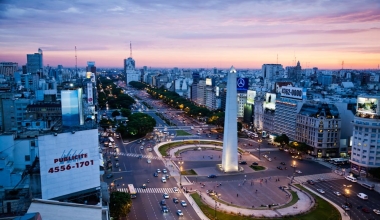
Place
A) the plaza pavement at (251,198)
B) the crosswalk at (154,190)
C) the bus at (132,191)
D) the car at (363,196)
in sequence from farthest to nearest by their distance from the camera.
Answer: the crosswalk at (154,190)
the bus at (132,191)
the car at (363,196)
the plaza pavement at (251,198)

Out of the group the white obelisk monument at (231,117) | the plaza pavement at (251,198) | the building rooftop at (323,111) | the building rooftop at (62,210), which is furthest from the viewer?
the building rooftop at (323,111)

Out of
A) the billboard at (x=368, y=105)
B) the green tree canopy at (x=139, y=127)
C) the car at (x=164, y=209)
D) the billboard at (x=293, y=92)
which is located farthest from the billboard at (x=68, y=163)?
the billboard at (x=293, y=92)

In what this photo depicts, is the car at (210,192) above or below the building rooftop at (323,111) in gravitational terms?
below

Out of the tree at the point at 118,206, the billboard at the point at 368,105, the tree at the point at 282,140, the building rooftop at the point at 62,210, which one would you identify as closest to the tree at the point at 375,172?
the billboard at the point at 368,105

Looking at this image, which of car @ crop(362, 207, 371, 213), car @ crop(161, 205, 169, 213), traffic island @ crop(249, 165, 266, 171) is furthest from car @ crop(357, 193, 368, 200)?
car @ crop(161, 205, 169, 213)

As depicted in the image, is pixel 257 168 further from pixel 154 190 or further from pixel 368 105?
pixel 368 105

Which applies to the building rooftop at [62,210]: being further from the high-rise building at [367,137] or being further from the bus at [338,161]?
the bus at [338,161]

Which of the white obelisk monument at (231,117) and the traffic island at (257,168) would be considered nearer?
the white obelisk monument at (231,117)

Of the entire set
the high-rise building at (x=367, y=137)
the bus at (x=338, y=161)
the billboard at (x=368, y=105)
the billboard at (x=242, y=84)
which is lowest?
the bus at (x=338, y=161)

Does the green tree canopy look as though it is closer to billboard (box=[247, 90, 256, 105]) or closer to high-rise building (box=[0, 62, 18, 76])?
billboard (box=[247, 90, 256, 105])
